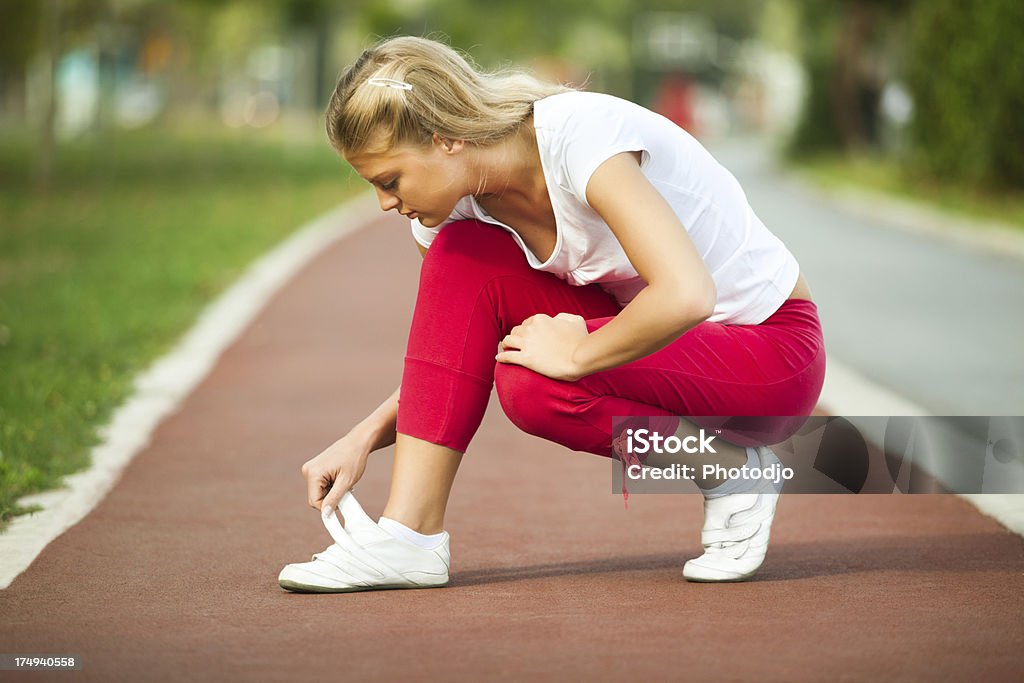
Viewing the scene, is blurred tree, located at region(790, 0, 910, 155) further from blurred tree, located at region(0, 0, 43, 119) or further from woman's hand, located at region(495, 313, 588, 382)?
woman's hand, located at region(495, 313, 588, 382)

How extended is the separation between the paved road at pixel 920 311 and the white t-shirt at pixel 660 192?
328 cm

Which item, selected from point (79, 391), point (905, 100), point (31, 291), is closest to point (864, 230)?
point (905, 100)

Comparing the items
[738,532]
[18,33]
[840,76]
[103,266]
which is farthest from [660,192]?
[18,33]

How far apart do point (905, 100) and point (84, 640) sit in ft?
74.9

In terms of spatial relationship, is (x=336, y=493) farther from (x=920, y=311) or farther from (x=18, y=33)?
(x=18, y=33)

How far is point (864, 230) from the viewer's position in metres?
19.7

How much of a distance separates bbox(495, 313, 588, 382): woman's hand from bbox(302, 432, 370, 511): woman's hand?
51 centimetres

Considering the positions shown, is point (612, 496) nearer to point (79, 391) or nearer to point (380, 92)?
point (380, 92)

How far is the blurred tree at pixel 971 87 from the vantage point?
2094 cm

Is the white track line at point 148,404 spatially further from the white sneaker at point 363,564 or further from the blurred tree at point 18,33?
the blurred tree at point 18,33

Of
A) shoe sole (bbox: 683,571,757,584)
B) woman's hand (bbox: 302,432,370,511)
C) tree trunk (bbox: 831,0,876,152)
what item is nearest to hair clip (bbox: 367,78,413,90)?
woman's hand (bbox: 302,432,370,511)

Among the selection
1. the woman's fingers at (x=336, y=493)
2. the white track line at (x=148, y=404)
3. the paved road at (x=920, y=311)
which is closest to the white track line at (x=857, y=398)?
the paved road at (x=920, y=311)

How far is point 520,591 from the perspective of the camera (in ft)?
Answer: 13.7

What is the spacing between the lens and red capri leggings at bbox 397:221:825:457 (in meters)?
3.99
